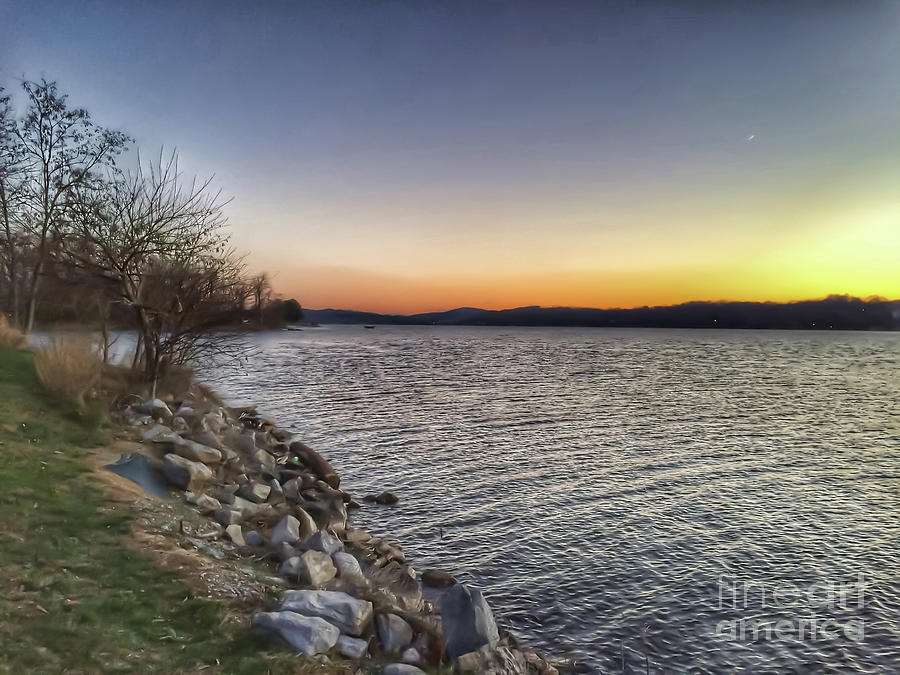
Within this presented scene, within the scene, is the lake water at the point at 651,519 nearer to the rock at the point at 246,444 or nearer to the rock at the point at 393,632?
the rock at the point at 393,632

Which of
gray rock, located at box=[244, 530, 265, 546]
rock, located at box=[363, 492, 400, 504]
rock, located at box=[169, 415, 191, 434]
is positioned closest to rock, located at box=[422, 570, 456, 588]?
gray rock, located at box=[244, 530, 265, 546]

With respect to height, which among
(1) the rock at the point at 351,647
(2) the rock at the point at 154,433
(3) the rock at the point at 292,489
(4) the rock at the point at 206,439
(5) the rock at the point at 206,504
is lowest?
(3) the rock at the point at 292,489

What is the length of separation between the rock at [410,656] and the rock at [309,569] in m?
1.92

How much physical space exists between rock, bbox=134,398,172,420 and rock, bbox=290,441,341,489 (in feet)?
15.3

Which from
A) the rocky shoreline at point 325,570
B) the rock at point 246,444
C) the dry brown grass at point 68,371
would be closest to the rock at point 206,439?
the rocky shoreline at point 325,570

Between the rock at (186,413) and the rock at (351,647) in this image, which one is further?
the rock at (186,413)

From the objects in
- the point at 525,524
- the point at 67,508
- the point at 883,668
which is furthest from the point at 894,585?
the point at 67,508

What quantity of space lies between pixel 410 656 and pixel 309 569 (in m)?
2.23

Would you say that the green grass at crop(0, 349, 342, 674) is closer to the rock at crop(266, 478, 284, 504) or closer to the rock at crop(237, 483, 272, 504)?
the rock at crop(237, 483, 272, 504)

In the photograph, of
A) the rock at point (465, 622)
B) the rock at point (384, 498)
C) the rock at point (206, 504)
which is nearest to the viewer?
the rock at point (465, 622)

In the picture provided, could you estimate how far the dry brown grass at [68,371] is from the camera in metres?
13.7

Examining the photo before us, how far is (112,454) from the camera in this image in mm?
11125

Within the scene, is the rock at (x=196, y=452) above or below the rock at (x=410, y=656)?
above

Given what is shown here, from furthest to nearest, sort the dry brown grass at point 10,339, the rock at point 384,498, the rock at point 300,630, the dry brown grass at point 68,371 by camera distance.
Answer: the dry brown grass at point 10,339
the rock at point 384,498
the dry brown grass at point 68,371
the rock at point 300,630
